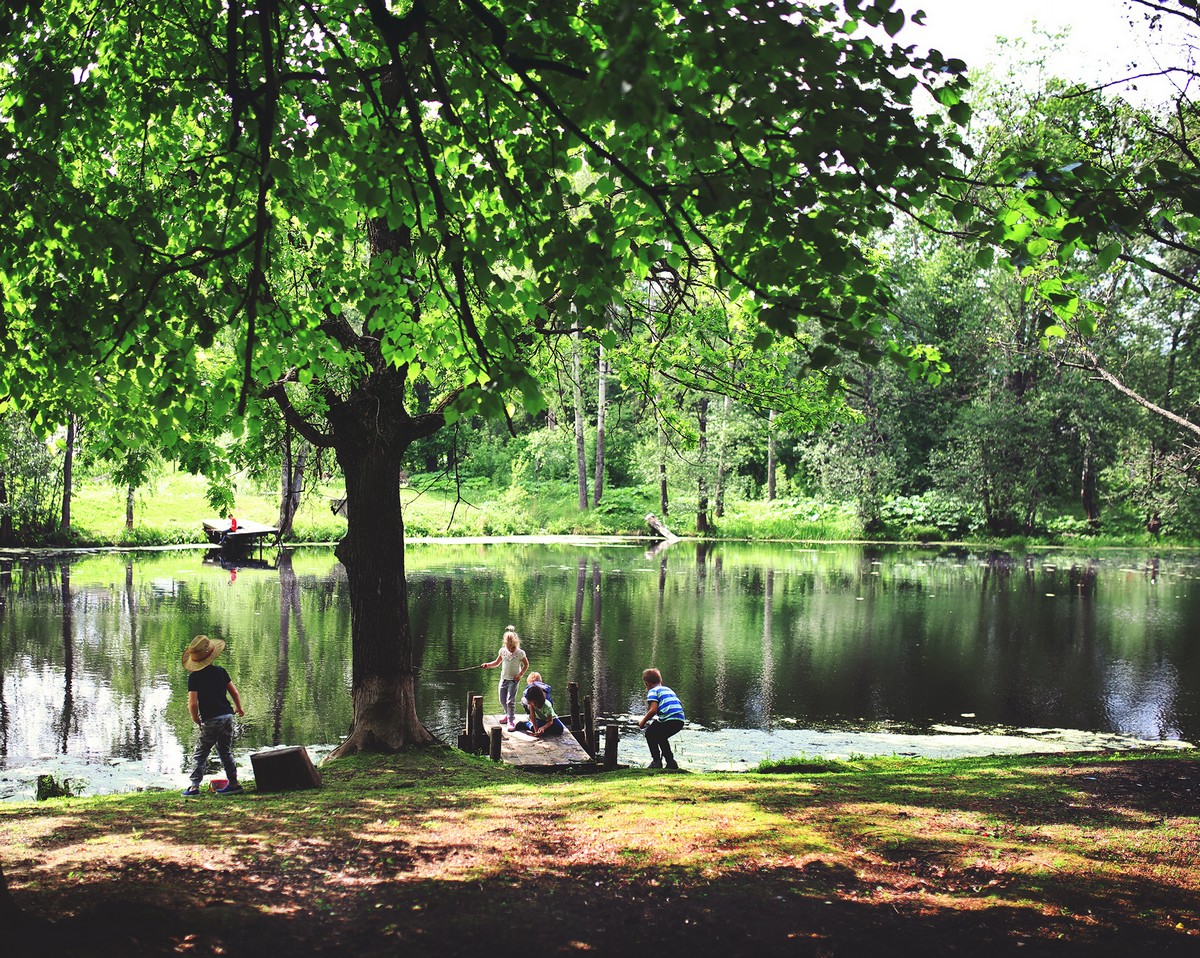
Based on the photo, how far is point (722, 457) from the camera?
51156mm

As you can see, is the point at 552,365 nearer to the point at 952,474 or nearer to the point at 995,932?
the point at 995,932

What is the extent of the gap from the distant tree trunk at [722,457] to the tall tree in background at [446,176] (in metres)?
40.7

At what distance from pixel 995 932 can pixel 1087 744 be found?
11262 mm

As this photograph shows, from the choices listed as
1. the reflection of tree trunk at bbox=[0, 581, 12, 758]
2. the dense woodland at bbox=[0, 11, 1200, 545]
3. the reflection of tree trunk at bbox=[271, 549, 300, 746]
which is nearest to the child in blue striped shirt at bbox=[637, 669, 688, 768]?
the reflection of tree trunk at bbox=[271, 549, 300, 746]

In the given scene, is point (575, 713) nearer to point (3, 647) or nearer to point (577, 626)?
point (577, 626)

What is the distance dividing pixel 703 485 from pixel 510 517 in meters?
10.8

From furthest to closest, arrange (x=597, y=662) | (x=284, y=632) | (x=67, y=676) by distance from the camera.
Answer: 1. (x=284, y=632)
2. (x=597, y=662)
3. (x=67, y=676)

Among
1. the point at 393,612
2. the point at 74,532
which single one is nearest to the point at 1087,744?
the point at 393,612

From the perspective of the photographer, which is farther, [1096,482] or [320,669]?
[1096,482]

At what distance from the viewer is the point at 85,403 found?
368 inches

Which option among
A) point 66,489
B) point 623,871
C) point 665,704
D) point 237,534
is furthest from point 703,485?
point 623,871

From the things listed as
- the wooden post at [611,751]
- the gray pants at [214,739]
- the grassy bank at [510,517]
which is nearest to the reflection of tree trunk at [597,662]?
the wooden post at [611,751]

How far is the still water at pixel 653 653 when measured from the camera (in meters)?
14.7

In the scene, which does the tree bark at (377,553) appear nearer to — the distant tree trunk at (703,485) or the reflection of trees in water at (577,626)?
the reflection of trees in water at (577,626)
